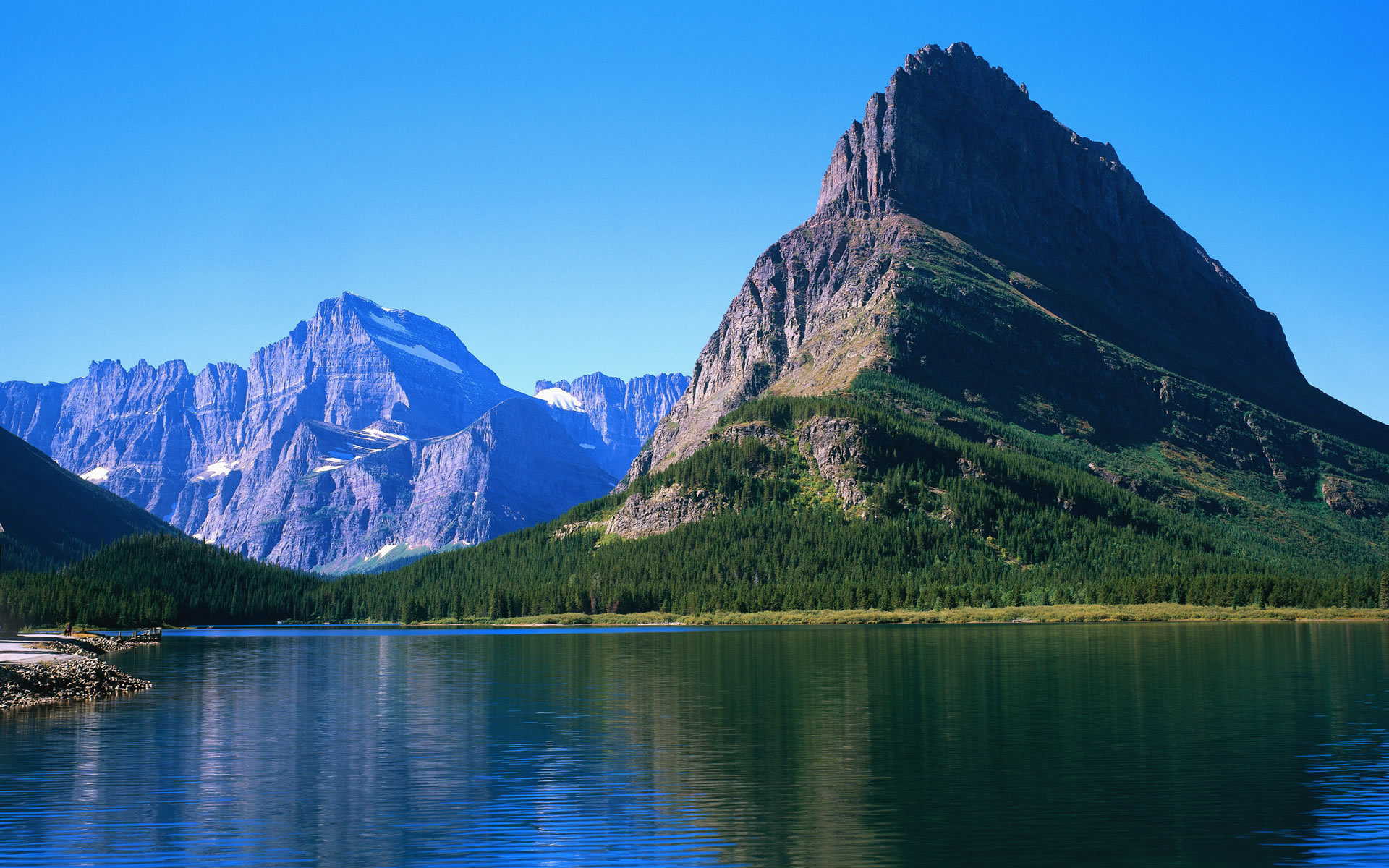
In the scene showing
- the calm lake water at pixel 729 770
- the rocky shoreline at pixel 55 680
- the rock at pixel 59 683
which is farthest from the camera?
the rocky shoreline at pixel 55 680

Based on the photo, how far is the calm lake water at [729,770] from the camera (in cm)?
3594

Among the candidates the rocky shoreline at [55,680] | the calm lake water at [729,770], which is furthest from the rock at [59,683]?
the calm lake water at [729,770]

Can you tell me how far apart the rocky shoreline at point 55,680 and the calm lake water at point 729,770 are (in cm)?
290

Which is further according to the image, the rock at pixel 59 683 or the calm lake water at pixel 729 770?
the rock at pixel 59 683

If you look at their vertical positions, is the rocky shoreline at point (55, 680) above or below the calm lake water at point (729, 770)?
above

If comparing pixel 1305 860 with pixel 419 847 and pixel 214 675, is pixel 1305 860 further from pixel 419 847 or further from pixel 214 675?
pixel 214 675

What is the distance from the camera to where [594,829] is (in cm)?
3859

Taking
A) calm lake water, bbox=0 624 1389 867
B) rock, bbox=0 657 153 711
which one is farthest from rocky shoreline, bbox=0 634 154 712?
calm lake water, bbox=0 624 1389 867

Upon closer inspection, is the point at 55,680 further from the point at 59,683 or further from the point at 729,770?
→ the point at 729,770

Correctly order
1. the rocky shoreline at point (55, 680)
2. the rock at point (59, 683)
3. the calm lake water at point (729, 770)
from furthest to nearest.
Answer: the rocky shoreline at point (55, 680) < the rock at point (59, 683) < the calm lake water at point (729, 770)

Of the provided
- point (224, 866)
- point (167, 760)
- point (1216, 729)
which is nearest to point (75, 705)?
point (167, 760)

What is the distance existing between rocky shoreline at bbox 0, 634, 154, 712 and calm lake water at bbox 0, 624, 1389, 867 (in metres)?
2.90

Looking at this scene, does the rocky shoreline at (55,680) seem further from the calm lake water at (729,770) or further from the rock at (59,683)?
the calm lake water at (729,770)

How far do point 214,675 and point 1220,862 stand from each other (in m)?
101
